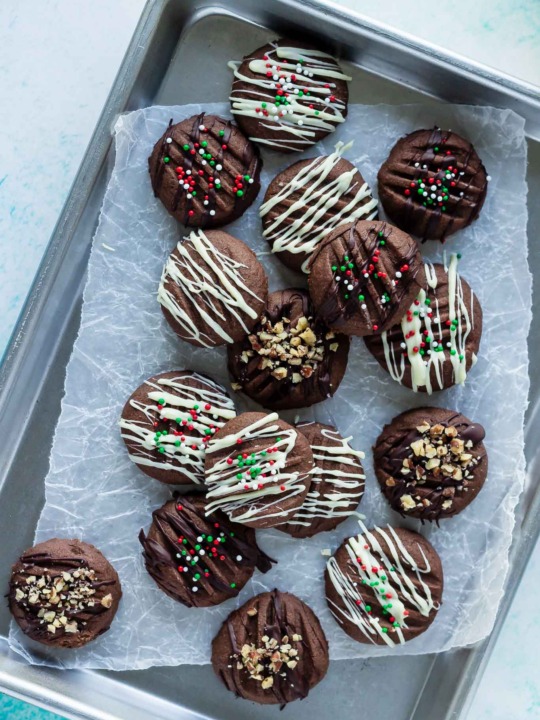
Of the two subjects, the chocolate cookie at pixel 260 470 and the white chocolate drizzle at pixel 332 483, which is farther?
the white chocolate drizzle at pixel 332 483

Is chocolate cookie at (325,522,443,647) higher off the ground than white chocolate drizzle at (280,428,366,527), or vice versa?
white chocolate drizzle at (280,428,366,527)

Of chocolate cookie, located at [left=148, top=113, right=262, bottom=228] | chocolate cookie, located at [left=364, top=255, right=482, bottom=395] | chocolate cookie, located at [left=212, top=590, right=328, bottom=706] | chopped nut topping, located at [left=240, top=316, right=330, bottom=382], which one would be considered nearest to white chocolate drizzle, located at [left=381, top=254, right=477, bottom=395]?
chocolate cookie, located at [left=364, top=255, right=482, bottom=395]

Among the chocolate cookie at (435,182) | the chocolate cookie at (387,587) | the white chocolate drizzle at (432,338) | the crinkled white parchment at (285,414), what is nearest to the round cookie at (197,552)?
the crinkled white parchment at (285,414)

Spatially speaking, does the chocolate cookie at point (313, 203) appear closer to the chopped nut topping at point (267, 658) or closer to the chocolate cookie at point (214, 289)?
the chocolate cookie at point (214, 289)

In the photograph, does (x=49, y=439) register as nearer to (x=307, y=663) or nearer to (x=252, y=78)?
(x=307, y=663)

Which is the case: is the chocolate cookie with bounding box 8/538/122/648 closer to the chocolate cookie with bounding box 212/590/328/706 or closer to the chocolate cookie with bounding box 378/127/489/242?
the chocolate cookie with bounding box 212/590/328/706

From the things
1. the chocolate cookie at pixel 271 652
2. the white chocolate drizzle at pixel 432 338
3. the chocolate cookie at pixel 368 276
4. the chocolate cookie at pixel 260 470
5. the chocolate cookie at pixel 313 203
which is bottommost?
the chocolate cookie at pixel 271 652

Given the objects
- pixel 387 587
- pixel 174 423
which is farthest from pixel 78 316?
pixel 387 587
